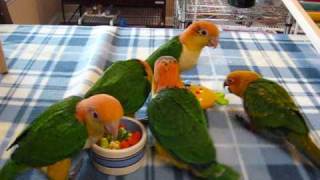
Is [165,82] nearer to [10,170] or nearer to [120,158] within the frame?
[120,158]

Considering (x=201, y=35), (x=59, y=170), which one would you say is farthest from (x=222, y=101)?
(x=59, y=170)

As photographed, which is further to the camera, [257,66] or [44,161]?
[257,66]

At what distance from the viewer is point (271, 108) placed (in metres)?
0.58

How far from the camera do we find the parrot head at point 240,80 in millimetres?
635

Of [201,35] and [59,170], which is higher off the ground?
[201,35]

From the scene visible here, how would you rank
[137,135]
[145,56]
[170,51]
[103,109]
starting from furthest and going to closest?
[145,56] → [170,51] → [137,135] → [103,109]

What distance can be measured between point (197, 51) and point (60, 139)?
1.04ft

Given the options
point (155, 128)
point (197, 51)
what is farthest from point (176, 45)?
point (155, 128)

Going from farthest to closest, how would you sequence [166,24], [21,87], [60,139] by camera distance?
[166,24]
[21,87]
[60,139]

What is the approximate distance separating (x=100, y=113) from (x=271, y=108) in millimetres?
274

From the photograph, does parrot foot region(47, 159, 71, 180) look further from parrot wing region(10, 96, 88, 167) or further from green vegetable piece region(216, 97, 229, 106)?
green vegetable piece region(216, 97, 229, 106)

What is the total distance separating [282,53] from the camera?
951 millimetres

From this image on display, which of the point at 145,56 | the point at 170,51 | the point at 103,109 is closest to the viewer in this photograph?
the point at 103,109

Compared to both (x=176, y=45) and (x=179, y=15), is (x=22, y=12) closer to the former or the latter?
(x=179, y=15)
